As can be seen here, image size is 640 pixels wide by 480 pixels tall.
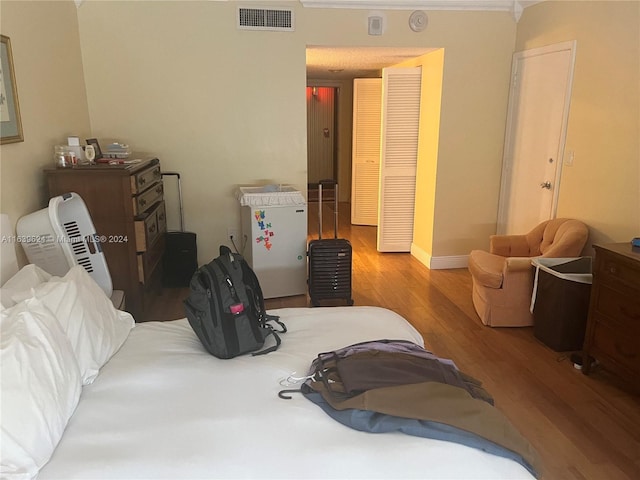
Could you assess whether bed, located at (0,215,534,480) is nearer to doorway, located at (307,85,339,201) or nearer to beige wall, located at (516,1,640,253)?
beige wall, located at (516,1,640,253)

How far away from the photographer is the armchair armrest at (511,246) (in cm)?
375

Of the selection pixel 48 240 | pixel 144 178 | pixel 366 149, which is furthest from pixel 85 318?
pixel 366 149

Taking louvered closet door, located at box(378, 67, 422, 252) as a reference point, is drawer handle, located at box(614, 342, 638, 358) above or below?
below

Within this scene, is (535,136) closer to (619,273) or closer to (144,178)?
(619,273)

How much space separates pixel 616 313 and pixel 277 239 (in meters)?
2.35

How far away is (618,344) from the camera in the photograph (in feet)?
8.15

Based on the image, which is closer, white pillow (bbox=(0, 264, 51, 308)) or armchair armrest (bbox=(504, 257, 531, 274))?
white pillow (bbox=(0, 264, 51, 308))

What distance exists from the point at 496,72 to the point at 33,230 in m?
3.97

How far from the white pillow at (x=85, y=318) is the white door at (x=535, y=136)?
3.38 metres

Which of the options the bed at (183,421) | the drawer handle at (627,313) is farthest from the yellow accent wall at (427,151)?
the bed at (183,421)

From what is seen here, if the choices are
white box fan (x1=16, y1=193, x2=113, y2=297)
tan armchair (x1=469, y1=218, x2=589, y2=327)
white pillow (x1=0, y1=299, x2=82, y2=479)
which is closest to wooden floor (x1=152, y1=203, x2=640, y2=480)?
tan armchair (x1=469, y1=218, x2=589, y2=327)

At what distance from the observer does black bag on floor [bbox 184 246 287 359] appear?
6.02 ft

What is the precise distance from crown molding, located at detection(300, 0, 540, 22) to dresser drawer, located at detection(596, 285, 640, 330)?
8.76ft

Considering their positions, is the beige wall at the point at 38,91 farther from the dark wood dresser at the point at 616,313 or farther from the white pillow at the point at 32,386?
the dark wood dresser at the point at 616,313
